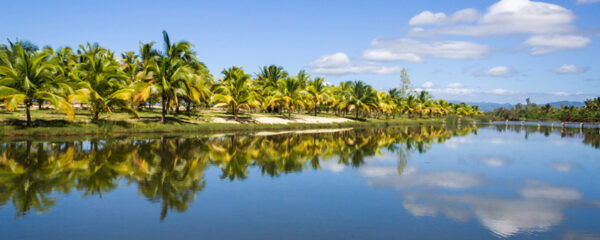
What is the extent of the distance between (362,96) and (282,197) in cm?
5131

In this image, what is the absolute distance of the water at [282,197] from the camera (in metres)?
7.71

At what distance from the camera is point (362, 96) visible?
60406 millimetres

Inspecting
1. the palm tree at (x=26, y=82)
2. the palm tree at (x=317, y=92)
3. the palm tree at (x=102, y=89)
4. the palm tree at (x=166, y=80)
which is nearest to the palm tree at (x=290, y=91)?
the palm tree at (x=317, y=92)

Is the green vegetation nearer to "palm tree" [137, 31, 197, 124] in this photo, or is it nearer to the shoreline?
the shoreline

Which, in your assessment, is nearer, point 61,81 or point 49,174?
point 49,174

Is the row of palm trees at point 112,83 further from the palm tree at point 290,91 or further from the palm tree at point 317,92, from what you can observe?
the palm tree at point 317,92

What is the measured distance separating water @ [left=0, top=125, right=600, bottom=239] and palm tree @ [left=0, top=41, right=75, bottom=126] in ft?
20.3

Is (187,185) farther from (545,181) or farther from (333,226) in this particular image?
(545,181)

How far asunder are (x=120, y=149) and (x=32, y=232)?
1277 centimetres

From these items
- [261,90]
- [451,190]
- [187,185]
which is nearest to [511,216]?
[451,190]

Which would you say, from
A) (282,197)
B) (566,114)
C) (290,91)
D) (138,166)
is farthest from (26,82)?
(566,114)

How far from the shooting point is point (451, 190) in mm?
11812

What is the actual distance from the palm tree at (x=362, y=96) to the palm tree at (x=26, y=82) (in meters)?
43.1

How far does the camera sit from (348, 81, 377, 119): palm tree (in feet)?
197
